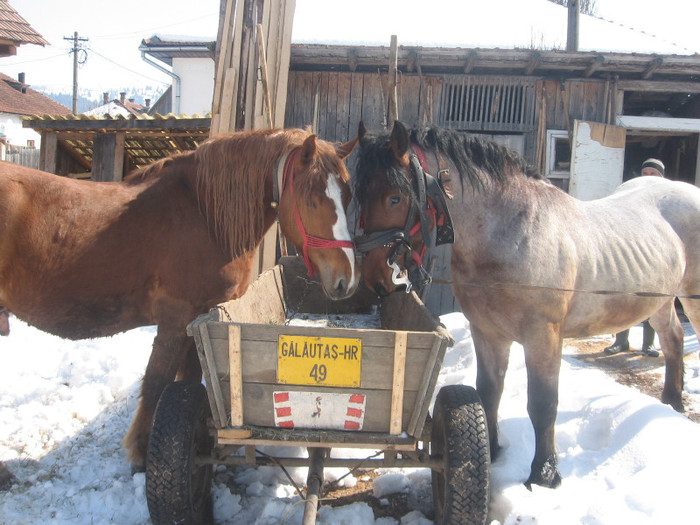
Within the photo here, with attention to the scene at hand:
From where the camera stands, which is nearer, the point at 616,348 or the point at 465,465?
the point at 465,465

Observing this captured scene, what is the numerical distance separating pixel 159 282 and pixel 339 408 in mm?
1435

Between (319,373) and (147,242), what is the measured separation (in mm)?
1484

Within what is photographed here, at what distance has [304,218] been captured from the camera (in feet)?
8.75

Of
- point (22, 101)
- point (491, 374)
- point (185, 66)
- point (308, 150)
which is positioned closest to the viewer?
point (308, 150)

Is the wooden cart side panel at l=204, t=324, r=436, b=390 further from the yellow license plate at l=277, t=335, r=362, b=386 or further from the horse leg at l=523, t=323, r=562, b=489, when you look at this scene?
the horse leg at l=523, t=323, r=562, b=489

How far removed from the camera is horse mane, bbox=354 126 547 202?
8.82 ft

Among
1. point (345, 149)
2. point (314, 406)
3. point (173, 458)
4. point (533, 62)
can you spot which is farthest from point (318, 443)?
point (533, 62)

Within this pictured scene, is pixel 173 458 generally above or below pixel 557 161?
below

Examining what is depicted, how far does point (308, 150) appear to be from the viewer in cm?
268

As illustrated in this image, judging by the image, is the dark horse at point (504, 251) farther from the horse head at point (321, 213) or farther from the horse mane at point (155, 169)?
the horse mane at point (155, 169)

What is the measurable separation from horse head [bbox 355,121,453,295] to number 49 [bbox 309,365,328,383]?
698 millimetres

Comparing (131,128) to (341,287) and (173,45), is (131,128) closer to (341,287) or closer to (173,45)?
(341,287)

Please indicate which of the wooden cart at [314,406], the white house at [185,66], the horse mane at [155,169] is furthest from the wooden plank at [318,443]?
the white house at [185,66]

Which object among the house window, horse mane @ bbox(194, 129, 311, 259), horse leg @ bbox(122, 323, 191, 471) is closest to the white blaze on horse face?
horse mane @ bbox(194, 129, 311, 259)
